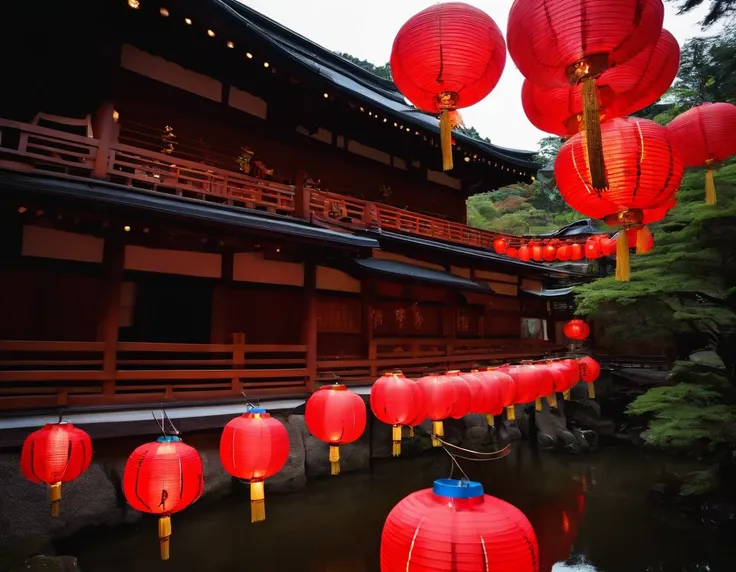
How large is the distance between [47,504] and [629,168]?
9.21 m

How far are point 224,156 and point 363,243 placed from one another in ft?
14.3

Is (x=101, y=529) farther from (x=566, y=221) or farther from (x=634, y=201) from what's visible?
(x=566, y=221)

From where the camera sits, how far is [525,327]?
24297mm

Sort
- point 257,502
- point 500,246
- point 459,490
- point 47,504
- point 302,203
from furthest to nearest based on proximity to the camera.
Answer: point 500,246 → point 302,203 → point 47,504 → point 257,502 → point 459,490

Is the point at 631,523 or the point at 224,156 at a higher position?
the point at 224,156

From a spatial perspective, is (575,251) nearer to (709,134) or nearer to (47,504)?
(709,134)

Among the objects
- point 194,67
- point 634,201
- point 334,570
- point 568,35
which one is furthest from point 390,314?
point 568,35

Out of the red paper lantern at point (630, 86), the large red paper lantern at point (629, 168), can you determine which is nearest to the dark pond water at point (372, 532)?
the large red paper lantern at point (629, 168)

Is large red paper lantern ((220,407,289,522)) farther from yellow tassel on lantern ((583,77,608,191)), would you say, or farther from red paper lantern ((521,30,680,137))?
red paper lantern ((521,30,680,137))

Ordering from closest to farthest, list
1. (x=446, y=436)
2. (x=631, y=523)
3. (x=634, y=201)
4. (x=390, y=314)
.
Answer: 1. (x=634, y=201)
2. (x=631, y=523)
3. (x=390, y=314)
4. (x=446, y=436)

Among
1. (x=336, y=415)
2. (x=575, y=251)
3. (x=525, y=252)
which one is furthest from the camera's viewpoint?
(x=525, y=252)

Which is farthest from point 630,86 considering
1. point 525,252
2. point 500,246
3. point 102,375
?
point 525,252

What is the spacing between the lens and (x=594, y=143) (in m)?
3.16

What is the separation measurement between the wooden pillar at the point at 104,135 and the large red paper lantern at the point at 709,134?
866 cm
